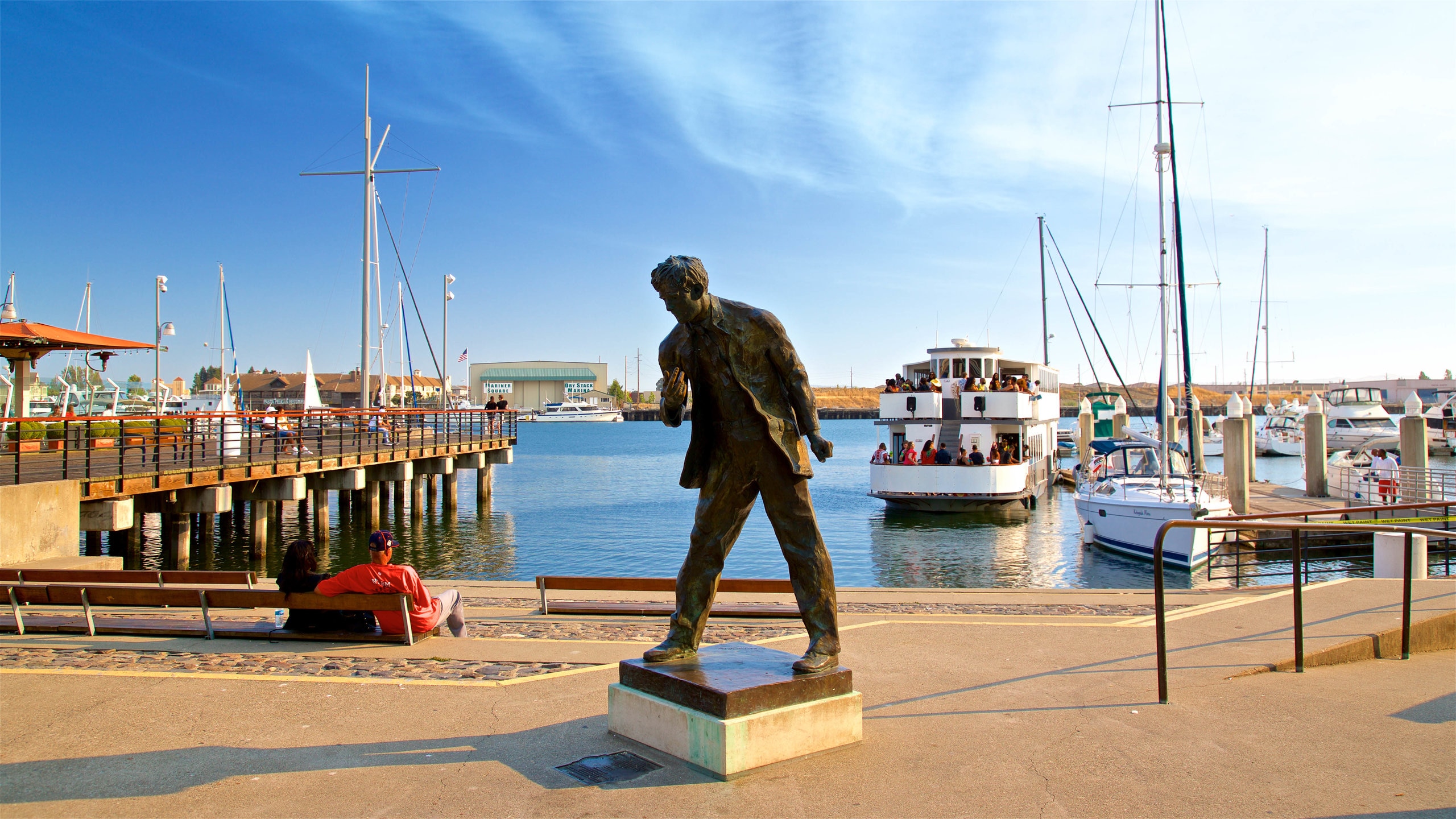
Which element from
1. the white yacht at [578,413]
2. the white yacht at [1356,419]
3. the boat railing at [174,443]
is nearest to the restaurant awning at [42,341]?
the boat railing at [174,443]

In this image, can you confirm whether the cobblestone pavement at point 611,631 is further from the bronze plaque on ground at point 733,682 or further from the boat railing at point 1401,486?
the boat railing at point 1401,486

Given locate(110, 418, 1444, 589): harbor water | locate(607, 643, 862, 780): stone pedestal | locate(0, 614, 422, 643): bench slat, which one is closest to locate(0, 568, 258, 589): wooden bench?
locate(0, 614, 422, 643): bench slat

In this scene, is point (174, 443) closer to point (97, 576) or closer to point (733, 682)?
point (97, 576)

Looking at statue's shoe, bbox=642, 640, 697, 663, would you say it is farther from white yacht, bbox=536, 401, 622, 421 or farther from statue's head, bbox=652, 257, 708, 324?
white yacht, bbox=536, 401, 622, 421

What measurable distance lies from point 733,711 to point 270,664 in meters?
4.42

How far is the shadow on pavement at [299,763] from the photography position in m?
4.32

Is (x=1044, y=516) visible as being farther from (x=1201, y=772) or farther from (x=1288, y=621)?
(x=1201, y=772)

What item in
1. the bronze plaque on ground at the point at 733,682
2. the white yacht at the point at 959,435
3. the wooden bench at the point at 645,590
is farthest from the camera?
the white yacht at the point at 959,435

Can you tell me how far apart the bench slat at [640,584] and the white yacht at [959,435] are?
21813mm

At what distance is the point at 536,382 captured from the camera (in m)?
175

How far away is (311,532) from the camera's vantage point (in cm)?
2811

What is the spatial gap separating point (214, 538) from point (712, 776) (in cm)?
2680

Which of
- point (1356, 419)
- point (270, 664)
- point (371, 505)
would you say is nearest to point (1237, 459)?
point (270, 664)

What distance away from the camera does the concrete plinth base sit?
439cm
